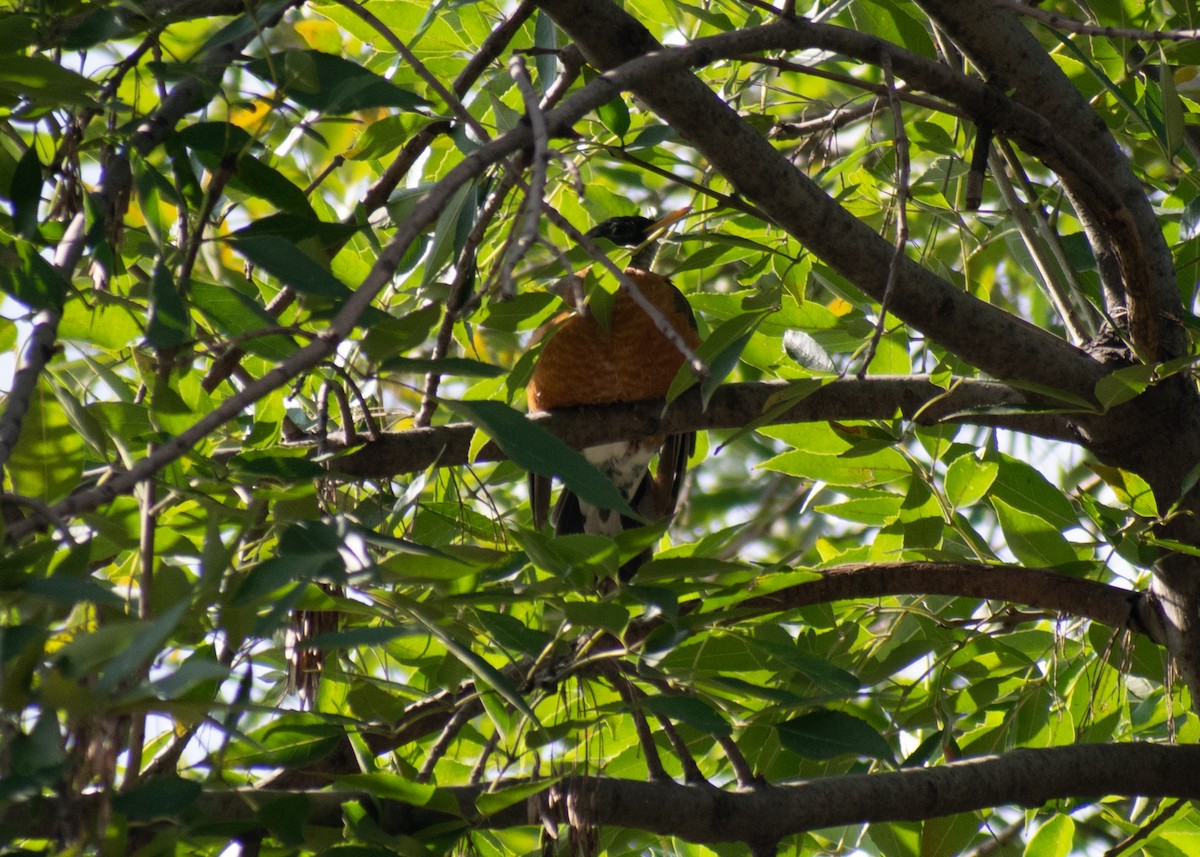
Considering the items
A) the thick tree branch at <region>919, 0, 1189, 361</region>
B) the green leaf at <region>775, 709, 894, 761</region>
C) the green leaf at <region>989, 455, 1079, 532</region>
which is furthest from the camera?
the green leaf at <region>989, 455, 1079, 532</region>

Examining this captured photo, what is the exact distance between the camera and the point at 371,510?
5.61 ft

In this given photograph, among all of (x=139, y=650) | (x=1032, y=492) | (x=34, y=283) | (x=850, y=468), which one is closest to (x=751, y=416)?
(x=850, y=468)

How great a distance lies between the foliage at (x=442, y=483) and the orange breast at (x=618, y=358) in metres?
0.31

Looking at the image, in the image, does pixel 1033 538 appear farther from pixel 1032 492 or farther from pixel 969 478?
pixel 969 478

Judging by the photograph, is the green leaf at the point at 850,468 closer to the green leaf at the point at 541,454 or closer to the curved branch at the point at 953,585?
the curved branch at the point at 953,585

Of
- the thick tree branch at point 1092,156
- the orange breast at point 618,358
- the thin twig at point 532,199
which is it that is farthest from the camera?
the orange breast at point 618,358

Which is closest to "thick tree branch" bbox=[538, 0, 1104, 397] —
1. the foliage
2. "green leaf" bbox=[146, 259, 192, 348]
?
the foliage

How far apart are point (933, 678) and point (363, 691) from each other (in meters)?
0.95

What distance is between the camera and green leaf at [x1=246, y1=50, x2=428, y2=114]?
3.69 ft

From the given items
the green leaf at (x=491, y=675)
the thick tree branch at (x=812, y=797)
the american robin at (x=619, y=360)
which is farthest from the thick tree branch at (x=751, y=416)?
the american robin at (x=619, y=360)

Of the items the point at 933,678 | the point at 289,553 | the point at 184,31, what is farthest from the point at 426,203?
the point at 933,678

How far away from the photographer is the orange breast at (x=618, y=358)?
9.80 feet

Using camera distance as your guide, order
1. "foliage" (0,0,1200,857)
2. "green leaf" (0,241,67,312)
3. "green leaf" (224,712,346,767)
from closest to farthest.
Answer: "foliage" (0,0,1200,857)
"green leaf" (0,241,67,312)
"green leaf" (224,712,346,767)

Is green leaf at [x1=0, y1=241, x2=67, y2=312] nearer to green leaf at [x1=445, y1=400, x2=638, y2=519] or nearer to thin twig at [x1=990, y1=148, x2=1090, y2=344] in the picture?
green leaf at [x1=445, y1=400, x2=638, y2=519]
